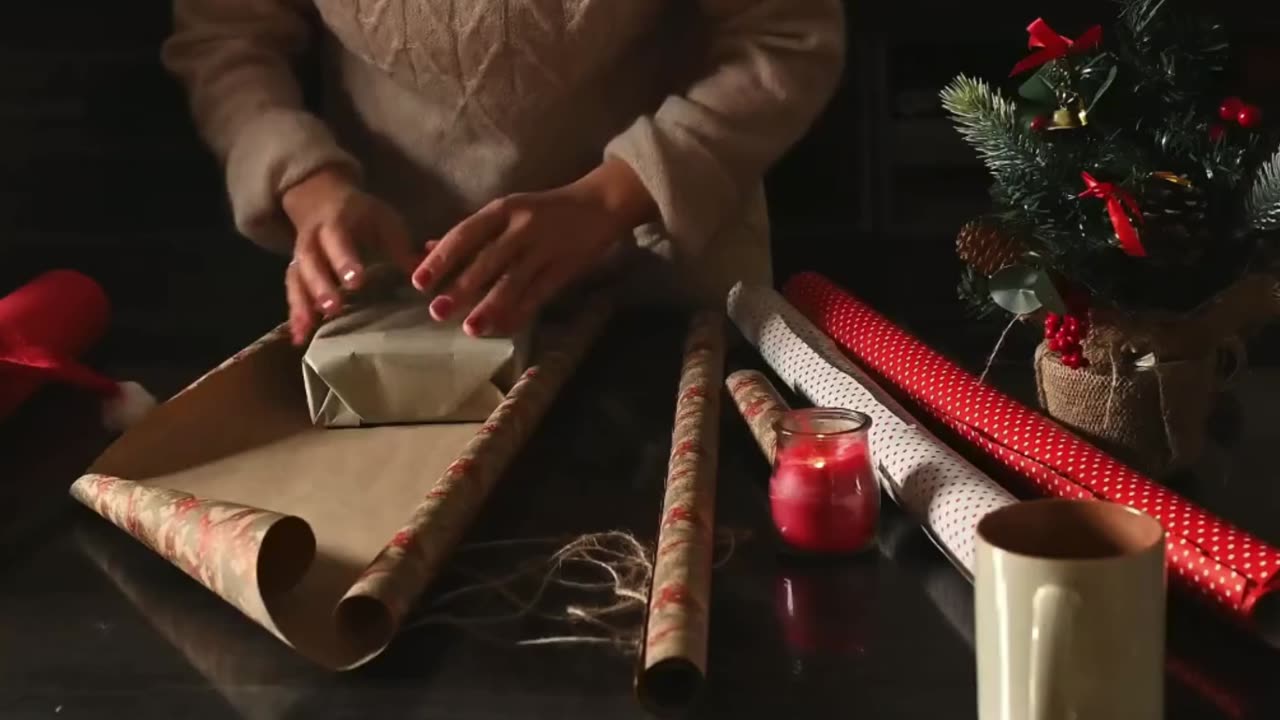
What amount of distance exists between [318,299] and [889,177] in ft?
2.31

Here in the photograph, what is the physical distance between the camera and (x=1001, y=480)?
79 centimetres

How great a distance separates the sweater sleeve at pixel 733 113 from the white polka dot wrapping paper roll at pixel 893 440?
104mm

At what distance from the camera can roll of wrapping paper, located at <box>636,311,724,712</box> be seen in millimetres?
565

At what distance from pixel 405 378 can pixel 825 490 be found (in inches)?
14.2

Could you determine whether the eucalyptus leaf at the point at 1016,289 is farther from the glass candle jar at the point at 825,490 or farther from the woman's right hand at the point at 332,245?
the woman's right hand at the point at 332,245

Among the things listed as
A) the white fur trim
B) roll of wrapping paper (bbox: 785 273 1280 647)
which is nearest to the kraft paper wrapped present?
the white fur trim

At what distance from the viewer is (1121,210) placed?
725 mm

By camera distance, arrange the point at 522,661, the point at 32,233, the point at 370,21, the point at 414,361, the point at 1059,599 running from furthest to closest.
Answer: the point at 32,233, the point at 370,21, the point at 414,361, the point at 522,661, the point at 1059,599

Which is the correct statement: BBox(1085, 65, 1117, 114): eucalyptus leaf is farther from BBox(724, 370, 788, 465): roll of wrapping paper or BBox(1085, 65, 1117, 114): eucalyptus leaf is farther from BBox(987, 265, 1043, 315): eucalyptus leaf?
BBox(724, 370, 788, 465): roll of wrapping paper

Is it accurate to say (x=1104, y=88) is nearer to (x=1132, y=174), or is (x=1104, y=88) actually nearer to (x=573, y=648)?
(x=1132, y=174)

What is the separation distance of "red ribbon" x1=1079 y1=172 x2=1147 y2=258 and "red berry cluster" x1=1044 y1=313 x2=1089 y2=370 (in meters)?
0.06

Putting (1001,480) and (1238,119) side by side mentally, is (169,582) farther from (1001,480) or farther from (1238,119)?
(1238,119)

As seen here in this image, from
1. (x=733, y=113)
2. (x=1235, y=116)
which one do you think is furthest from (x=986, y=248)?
(x=733, y=113)

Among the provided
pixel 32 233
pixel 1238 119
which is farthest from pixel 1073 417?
pixel 32 233
